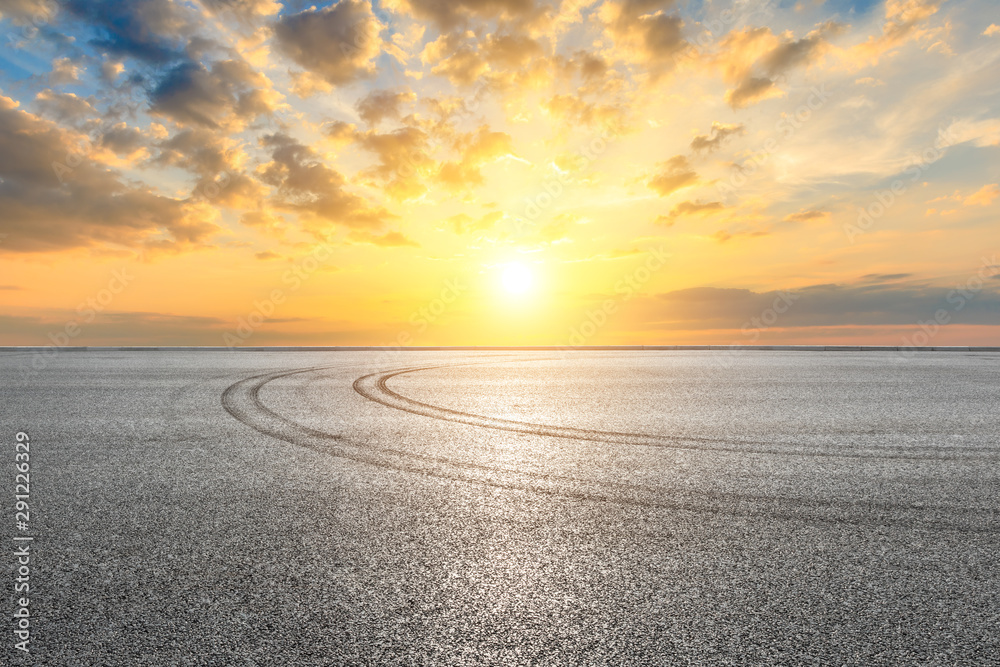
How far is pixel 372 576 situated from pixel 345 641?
2.33 feet

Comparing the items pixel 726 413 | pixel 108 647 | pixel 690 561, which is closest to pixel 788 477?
pixel 690 561

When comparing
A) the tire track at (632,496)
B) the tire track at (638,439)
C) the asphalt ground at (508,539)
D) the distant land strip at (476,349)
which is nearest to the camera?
the asphalt ground at (508,539)

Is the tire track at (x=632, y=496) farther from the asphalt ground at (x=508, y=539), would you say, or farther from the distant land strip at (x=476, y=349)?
the distant land strip at (x=476, y=349)

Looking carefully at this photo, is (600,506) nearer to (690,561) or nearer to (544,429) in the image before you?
(690,561)

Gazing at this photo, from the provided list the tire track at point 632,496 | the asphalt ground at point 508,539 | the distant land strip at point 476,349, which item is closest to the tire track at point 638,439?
the asphalt ground at point 508,539

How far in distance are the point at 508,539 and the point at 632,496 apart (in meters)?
1.49

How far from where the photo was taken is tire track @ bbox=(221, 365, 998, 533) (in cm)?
454

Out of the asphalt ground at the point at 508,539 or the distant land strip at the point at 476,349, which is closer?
the asphalt ground at the point at 508,539

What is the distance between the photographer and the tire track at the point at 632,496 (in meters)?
4.54

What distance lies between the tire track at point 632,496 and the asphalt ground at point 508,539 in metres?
0.04

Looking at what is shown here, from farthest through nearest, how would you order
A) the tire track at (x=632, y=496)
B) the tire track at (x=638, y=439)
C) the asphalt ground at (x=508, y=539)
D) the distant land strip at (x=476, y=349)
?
the distant land strip at (x=476, y=349)
the tire track at (x=638, y=439)
the tire track at (x=632, y=496)
the asphalt ground at (x=508, y=539)

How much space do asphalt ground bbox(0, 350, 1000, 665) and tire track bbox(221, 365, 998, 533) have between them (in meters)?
0.04

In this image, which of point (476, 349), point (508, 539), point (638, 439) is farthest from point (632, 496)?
point (476, 349)

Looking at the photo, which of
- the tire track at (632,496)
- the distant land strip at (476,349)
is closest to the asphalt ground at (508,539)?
the tire track at (632,496)
